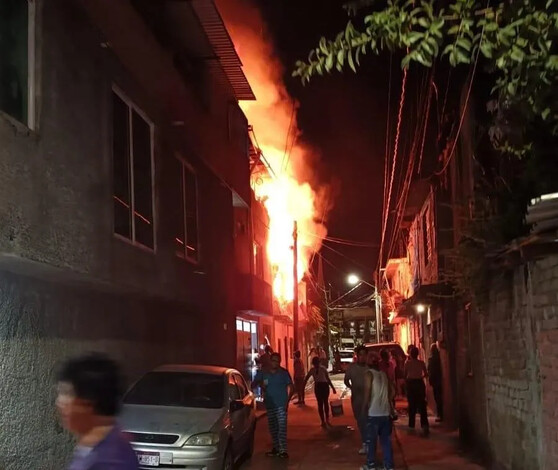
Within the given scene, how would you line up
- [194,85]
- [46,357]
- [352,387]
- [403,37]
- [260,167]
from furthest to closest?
1. [260,167]
2. [194,85]
3. [352,387]
4. [46,357]
5. [403,37]

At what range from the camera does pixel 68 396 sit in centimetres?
314

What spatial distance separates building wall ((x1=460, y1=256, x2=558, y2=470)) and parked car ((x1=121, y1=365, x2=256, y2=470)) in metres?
3.64

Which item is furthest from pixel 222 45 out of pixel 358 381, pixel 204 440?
pixel 204 440

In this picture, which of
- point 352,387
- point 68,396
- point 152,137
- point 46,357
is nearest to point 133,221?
point 152,137

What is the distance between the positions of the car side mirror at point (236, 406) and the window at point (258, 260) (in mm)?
15135

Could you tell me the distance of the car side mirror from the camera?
9.58 m

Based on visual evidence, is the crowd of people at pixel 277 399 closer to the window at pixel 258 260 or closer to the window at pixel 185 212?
the window at pixel 185 212

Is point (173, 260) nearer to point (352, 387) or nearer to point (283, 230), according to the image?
point (352, 387)

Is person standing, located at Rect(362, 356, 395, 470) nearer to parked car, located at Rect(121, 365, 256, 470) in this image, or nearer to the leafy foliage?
parked car, located at Rect(121, 365, 256, 470)

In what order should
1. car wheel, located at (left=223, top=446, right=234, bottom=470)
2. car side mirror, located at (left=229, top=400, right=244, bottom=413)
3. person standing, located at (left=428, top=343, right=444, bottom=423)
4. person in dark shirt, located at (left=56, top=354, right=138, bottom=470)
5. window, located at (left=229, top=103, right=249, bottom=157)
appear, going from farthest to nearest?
window, located at (left=229, top=103, right=249, bottom=157)
person standing, located at (left=428, top=343, right=444, bottom=423)
car side mirror, located at (left=229, top=400, right=244, bottom=413)
car wheel, located at (left=223, top=446, right=234, bottom=470)
person in dark shirt, located at (left=56, top=354, right=138, bottom=470)

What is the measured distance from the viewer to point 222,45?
1675 centimetres

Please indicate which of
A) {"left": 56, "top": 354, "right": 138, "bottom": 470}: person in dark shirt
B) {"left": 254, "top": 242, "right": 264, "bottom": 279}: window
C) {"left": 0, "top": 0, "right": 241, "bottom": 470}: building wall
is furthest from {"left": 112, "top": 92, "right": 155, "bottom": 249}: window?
{"left": 254, "top": 242, "right": 264, "bottom": 279}: window

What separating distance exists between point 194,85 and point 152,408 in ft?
31.5

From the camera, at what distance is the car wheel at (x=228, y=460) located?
8.92m
